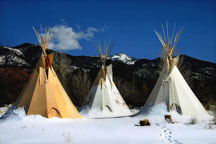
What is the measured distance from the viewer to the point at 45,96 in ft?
26.5

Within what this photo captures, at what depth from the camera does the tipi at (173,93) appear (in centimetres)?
855

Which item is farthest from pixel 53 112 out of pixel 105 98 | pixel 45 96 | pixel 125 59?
pixel 125 59

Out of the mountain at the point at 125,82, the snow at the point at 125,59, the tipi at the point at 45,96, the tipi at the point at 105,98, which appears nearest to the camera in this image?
the tipi at the point at 45,96

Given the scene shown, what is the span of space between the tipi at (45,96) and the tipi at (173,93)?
344 centimetres

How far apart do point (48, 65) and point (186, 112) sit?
5.48m

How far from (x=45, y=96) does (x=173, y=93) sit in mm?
4801

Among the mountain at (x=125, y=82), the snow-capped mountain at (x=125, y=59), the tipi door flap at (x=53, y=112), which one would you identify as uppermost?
the snow-capped mountain at (x=125, y=59)

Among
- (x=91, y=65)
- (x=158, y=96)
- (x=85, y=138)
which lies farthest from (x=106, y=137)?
(x=91, y=65)

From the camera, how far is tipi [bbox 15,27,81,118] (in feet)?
25.8

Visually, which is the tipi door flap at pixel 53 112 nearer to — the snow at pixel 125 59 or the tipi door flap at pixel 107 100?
the tipi door flap at pixel 107 100

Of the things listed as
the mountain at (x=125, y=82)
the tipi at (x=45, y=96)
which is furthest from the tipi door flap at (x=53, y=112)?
the mountain at (x=125, y=82)

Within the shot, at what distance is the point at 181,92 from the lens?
883cm

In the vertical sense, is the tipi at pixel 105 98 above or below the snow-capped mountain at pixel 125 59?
below

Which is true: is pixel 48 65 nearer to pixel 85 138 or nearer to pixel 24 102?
pixel 24 102
